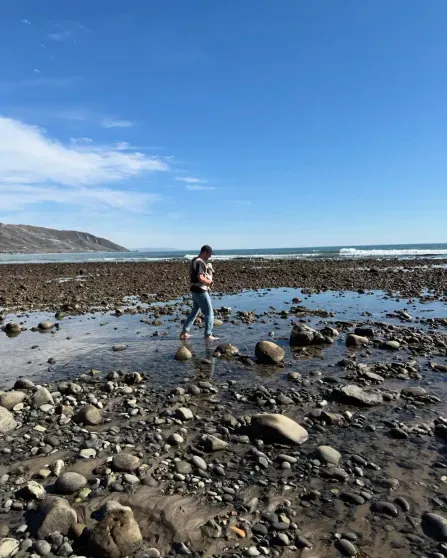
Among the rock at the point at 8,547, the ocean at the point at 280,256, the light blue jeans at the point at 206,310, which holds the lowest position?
the rock at the point at 8,547

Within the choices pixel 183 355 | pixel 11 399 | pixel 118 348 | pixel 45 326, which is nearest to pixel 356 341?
pixel 183 355

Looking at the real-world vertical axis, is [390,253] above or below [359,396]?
above

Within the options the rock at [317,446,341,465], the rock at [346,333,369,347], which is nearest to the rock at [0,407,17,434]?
the rock at [317,446,341,465]

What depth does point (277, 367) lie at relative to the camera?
895 centimetres

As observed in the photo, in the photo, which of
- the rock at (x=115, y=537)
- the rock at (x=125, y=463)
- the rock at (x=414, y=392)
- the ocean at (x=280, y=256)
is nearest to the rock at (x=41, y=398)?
the rock at (x=125, y=463)

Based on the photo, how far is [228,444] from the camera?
5.35 metres

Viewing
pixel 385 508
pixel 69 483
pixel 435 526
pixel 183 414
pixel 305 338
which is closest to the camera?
pixel 435 526

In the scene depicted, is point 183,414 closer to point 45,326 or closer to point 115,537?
point 115,537

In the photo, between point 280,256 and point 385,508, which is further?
point 280,256

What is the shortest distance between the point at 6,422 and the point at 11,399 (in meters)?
0.95

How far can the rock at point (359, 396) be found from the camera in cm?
663

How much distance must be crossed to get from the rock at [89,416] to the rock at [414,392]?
18.1 feet

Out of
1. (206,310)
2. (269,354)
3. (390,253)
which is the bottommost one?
(269,354)

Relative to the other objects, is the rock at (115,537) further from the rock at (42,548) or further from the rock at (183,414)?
the rock at (183,414)
